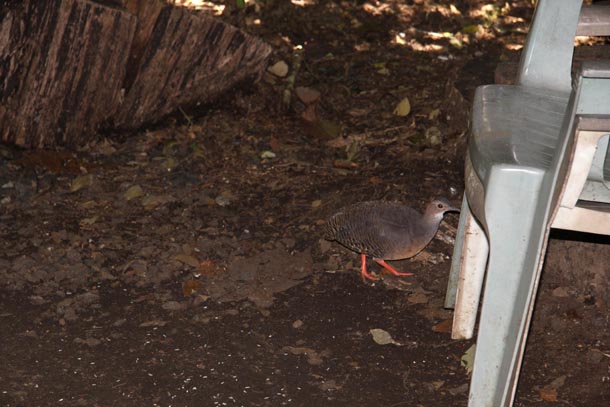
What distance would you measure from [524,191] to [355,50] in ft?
12.1

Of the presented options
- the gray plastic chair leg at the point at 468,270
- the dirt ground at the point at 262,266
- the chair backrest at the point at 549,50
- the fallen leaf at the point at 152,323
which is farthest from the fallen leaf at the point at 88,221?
the chair backrest at the point at 549,50

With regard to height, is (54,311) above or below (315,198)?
below

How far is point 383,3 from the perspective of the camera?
6578mm

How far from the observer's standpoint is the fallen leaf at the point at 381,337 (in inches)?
137

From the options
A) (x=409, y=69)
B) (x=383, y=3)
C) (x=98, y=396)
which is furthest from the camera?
(x=383, y=3)

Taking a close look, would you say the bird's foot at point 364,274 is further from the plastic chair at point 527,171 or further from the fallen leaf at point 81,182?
the fallen leaf at point 81,182

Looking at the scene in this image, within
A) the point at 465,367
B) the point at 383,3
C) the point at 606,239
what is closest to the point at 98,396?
the point at 465,367

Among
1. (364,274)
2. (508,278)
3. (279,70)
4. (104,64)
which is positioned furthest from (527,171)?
(279,70)

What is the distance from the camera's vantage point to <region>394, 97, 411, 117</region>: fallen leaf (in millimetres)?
5133

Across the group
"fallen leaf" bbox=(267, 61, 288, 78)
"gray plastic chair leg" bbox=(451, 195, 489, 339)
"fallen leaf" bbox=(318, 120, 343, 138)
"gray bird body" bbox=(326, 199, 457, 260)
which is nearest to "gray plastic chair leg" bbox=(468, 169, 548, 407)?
"gray plastic chair leg" bbox=(451, 195, 489, 339)

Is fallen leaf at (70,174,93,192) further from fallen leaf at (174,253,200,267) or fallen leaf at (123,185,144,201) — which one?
fallen leaf at (174,253,200,267)

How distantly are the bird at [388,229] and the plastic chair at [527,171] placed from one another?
0.97m

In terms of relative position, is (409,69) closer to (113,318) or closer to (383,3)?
(383,3)

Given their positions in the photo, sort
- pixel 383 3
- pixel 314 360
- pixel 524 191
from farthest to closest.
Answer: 1. pixel 383 3
2. pixel 314 360
3. pixel 524 191
